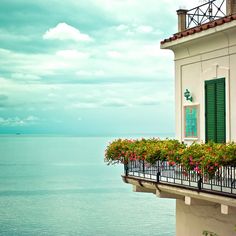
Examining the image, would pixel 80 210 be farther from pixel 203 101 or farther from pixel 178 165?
pixel 178 165

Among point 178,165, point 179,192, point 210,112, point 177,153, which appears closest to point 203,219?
point 179,192

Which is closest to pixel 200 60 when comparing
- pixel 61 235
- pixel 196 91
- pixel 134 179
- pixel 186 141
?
pixel 196 91

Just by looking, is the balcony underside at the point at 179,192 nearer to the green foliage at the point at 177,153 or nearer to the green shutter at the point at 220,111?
the green foliage at the point at 177,153

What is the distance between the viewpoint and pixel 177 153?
1392 cm

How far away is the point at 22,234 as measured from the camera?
168 feet

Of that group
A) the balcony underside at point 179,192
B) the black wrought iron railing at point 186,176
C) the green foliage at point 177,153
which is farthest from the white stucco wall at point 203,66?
the balcony underside at point 179,192

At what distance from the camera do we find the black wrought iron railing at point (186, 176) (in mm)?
13242

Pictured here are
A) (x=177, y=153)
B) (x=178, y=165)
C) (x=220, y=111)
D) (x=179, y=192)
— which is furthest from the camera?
(x=220, y=111)

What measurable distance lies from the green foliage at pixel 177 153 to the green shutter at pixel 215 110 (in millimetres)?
1239

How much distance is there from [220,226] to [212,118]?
9.78 ft

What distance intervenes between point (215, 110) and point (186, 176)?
7.70 ft

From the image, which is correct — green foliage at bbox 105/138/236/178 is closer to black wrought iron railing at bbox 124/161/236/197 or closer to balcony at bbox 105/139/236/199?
balcony at bbox 105/139/236/199

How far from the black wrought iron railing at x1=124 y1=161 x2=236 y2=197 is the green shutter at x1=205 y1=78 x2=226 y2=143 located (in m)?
1.43

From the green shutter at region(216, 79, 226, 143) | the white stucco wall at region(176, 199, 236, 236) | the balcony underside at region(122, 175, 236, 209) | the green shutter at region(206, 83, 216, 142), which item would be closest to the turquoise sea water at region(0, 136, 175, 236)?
the white stucco wall at region(176, 199, 236, 236)
